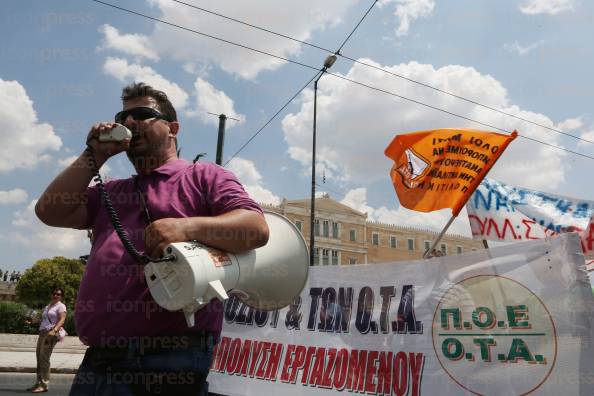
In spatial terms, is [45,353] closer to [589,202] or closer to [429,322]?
[429,322]

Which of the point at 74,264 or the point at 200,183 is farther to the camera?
the point at 74,264

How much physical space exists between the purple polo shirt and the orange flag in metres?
4.02

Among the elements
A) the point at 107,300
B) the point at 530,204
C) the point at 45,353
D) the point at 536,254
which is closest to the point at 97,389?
the point at 107,300

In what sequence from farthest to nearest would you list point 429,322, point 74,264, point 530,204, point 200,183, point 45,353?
point 74,264
point 45,353
point 530,204
point 429,322
point 200,183

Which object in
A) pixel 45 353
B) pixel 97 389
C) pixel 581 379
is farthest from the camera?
pixel 45 353

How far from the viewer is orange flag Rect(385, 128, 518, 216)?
5.14 metres

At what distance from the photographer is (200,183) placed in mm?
1737

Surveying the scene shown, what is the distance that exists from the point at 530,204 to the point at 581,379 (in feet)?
8.32

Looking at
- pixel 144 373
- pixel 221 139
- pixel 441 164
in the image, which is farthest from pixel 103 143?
pixel 221 139

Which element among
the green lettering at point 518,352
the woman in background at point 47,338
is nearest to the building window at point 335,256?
the woman in background at point 47,338

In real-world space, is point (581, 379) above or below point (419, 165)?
below

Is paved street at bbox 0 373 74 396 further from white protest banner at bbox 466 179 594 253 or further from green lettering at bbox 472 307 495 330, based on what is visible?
white protest banner at bbox 466 179 594 253

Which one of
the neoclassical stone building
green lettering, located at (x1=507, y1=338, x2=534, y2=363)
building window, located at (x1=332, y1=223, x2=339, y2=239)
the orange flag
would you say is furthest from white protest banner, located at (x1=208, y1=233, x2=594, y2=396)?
building window, located at (x1=332, y1=223, x2=339, y2=239)

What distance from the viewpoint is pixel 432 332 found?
161 inches
